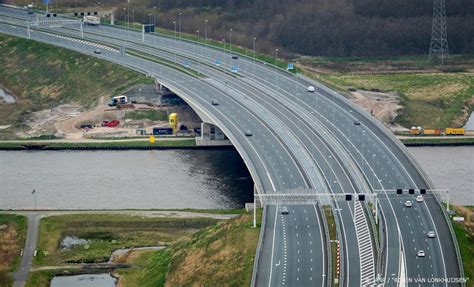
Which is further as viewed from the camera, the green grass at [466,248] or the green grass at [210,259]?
the green grass at [210,259]

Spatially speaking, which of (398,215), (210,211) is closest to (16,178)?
(210,211)

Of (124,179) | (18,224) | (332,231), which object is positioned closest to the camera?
(332,231)

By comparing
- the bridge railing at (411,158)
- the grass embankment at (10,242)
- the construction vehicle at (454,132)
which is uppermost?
the bridge railing at (411,158)

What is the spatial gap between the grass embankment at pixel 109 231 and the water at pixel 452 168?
28636 mm

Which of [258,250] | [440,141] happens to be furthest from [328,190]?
[440,141]

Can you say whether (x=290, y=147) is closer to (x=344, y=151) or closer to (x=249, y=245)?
(x=344, y=151)

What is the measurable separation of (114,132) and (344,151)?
4002 centimetres

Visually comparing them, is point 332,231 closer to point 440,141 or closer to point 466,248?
point 466,248

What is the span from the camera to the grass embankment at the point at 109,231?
148750 millimetres

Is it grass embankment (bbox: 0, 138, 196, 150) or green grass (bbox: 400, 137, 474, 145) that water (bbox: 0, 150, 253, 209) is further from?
green grass (bbox: 400, 137, 474, 145)

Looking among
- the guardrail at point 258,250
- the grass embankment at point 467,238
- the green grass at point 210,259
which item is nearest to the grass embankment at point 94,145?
the guardrail at point 258,250

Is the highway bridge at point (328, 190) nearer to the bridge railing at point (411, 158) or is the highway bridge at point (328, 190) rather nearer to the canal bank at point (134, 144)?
the bridge railing at point (411, 158)

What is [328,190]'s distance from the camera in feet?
505

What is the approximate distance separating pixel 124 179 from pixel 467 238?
47340mm
